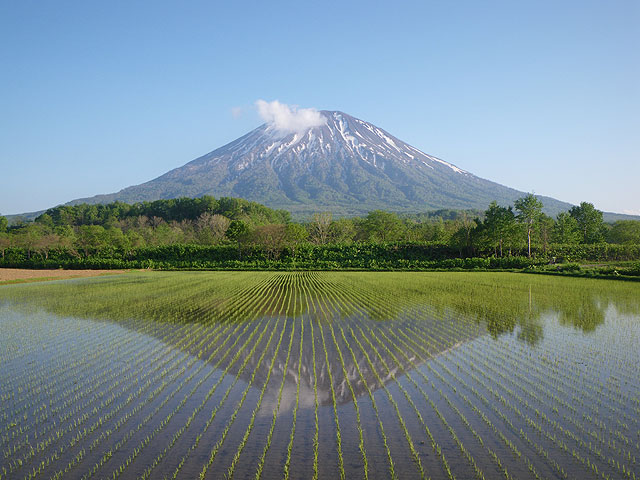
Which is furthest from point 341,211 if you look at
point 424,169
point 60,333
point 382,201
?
point 60,333

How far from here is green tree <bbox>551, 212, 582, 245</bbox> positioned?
4869 centimetres

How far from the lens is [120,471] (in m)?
4.83

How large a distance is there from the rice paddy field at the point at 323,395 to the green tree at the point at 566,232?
3769cm

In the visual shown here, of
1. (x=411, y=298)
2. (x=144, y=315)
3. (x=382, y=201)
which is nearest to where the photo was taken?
(x=144, y=315)

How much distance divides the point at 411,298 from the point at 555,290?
812cm

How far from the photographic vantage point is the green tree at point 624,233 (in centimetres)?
5119

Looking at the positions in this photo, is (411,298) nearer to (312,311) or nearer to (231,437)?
(312,311)

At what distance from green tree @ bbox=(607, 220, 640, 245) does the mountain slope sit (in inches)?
2613

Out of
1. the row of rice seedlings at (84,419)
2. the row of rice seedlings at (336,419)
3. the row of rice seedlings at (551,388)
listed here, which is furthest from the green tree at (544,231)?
the row of rice seedlings at (84,419)

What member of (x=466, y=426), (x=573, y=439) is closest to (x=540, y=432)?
(x=573, y=439)

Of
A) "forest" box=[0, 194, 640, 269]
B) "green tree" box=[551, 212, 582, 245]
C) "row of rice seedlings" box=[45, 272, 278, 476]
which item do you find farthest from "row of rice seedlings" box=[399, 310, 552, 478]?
Result: "green tree" box=[551, 212, 582, 245]

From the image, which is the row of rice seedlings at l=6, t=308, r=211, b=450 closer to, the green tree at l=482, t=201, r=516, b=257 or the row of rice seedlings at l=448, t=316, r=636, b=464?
the row of rice seedlings at l=448, t=316, r=636, b=464

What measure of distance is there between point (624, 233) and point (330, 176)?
108 metres

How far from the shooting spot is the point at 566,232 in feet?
161
